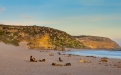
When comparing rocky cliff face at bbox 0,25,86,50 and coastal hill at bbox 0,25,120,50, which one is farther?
rocky cliff face at bbox 0,25,86,50

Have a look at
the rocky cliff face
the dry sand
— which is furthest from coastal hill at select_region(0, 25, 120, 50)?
the dry sand

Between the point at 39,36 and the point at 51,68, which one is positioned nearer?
the point at 51,68

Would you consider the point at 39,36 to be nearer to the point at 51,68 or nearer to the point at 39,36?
the point at 39,36

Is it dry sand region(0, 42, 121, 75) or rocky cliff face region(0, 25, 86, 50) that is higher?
rocky cliff face region(0, 25, 86, 50)

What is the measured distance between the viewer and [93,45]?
193 meters

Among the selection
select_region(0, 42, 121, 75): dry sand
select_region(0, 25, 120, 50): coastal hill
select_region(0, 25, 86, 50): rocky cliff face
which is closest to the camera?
select_region(0, 42, 121, 75): dry sand

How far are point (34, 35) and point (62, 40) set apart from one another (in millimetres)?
21876

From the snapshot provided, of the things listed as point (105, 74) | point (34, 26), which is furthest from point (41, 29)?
point (105, 74)

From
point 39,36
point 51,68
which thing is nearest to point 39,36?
point 39,36

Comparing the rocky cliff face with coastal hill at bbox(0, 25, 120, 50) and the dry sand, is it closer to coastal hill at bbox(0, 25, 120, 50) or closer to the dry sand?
coastal hill at bbox(0, 25, 120, 50)

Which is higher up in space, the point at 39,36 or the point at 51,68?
the point at 39,36

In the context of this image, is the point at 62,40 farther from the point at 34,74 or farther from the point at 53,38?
the point at 34,74

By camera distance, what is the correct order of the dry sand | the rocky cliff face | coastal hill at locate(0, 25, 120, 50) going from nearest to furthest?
the dry sand, coastal hill at locate(0, 25, 120, 50), the rocky cliff face

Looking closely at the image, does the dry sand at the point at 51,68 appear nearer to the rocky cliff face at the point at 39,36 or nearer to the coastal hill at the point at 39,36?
the coastal hill at the point at 39,36
